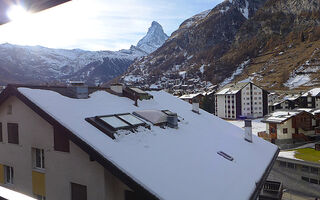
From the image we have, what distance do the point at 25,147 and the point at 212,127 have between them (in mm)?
9627

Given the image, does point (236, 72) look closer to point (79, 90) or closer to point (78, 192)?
point (79, 90)

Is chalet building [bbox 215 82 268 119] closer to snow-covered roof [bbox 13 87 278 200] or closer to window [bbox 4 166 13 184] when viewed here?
snow-covered roof [bbox 13 87 278 200]

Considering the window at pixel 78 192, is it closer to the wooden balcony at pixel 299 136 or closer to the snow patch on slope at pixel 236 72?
the wooden balcony at pixel 299 136

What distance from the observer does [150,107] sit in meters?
13.1

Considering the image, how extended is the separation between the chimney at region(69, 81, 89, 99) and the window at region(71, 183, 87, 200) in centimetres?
386

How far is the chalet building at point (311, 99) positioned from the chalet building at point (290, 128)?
3686 cm

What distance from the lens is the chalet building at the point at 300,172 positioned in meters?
24.0

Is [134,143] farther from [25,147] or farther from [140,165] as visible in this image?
[25,147]

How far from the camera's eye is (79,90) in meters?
10.3

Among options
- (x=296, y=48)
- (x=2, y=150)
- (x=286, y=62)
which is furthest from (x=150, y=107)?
(x=296, y=48)

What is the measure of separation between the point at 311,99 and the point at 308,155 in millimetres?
48315

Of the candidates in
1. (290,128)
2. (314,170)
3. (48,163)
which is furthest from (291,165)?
(48,163)

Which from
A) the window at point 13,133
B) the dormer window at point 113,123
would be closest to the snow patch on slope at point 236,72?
the dormer window at point 113,123

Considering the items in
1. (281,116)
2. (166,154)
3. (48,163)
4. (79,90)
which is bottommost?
(281,116)
